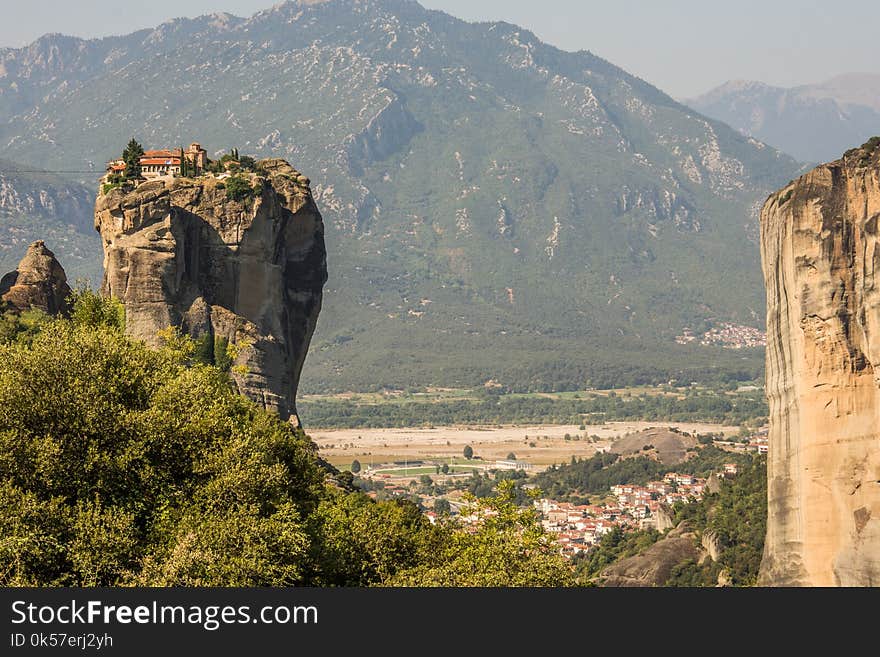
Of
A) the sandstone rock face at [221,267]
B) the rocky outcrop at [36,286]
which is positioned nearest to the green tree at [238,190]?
the sandstone rock face at [221,267]

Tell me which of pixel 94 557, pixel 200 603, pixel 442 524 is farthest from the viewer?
pixel 442 524

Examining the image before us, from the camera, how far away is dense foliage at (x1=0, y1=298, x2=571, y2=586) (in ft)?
115

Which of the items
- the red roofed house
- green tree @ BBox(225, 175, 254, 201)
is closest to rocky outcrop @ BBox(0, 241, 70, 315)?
the red roofed house

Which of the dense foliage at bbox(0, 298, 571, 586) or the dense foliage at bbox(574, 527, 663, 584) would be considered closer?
the dense foliage at bbox(0, 298, 571, 586)

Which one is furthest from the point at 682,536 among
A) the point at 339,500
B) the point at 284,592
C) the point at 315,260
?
the point at 284,592

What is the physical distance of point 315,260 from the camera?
94.6m

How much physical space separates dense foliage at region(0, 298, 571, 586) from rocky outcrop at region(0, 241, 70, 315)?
38660 millimetres

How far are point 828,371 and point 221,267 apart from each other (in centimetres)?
4220

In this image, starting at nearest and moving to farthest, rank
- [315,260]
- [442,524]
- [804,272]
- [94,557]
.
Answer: [94,557]
[804,272]
[442,524]
[315,260]

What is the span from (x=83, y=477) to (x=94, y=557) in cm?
266

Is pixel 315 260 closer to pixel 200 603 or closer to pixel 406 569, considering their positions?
pixel 406 569

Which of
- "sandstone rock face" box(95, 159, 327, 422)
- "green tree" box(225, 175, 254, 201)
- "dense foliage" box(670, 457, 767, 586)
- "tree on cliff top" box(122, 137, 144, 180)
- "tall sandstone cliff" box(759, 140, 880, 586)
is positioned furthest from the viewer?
"tree on cliff top" box(122, 137, 144, 180)

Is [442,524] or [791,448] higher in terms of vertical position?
[791,448]

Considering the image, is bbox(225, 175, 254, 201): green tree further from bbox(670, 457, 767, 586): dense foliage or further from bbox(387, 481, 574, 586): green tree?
bbox(387, 481, 574, 586): green tree
